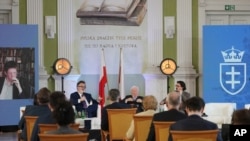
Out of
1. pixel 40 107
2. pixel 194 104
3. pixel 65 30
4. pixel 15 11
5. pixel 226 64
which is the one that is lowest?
pixel 40 107

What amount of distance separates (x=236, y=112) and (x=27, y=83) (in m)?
8.47

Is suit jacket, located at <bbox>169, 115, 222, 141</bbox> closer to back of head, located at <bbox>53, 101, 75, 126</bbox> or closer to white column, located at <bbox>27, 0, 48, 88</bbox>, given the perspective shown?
back of head, located at <bbox>53, 101, 75, 126</bbox>

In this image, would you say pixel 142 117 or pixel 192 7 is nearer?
pixel 142 117

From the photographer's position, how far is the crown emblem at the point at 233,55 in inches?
533

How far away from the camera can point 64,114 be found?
5.56 metres

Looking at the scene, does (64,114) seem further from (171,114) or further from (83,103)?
(83,103)

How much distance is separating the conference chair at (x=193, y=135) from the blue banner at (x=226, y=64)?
7676 mm

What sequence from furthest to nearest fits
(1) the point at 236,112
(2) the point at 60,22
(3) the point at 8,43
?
(2) the point at 60,22 → (3) the point at 8,43 → (1) the point at 236,112


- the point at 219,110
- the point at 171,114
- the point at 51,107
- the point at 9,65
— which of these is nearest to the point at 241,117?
the point at 171,114

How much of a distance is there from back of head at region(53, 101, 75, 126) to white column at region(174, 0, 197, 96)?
31.3 feet

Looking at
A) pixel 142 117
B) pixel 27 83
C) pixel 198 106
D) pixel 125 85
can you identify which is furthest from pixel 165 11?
pixel 198 106

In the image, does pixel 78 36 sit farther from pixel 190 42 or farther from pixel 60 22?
pixel 190 42

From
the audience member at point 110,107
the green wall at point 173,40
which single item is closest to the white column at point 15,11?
the green wall at point 173,40

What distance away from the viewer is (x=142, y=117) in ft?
26.0
